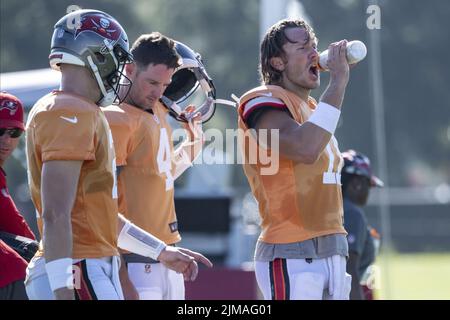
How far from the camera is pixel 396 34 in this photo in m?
33.5

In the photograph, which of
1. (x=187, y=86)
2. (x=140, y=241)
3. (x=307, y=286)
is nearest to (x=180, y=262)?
(x=140, y=241)

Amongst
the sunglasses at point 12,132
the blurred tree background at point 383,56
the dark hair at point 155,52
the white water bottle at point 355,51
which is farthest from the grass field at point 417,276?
the white water bottle at point 355,51

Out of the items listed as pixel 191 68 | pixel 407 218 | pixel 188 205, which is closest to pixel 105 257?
pixel 191 68

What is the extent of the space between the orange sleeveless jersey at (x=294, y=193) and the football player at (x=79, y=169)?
0.55 meters

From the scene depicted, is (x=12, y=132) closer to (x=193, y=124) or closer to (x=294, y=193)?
(x=193, y=124)

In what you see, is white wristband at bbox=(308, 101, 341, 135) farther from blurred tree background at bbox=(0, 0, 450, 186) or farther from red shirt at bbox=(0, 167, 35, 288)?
blurred tree background at bbox=(0, 0, 450, 186)

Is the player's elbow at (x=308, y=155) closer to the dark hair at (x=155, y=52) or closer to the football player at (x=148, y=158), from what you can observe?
the football player at (x=148, y=158)

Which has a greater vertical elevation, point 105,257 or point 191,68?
point 191,68

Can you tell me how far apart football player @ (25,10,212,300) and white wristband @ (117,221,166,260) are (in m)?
0.11

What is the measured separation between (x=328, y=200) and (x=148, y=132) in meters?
1.04

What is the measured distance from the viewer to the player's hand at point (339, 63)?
4691 millimetres

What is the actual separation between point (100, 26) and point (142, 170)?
43.4 inches
